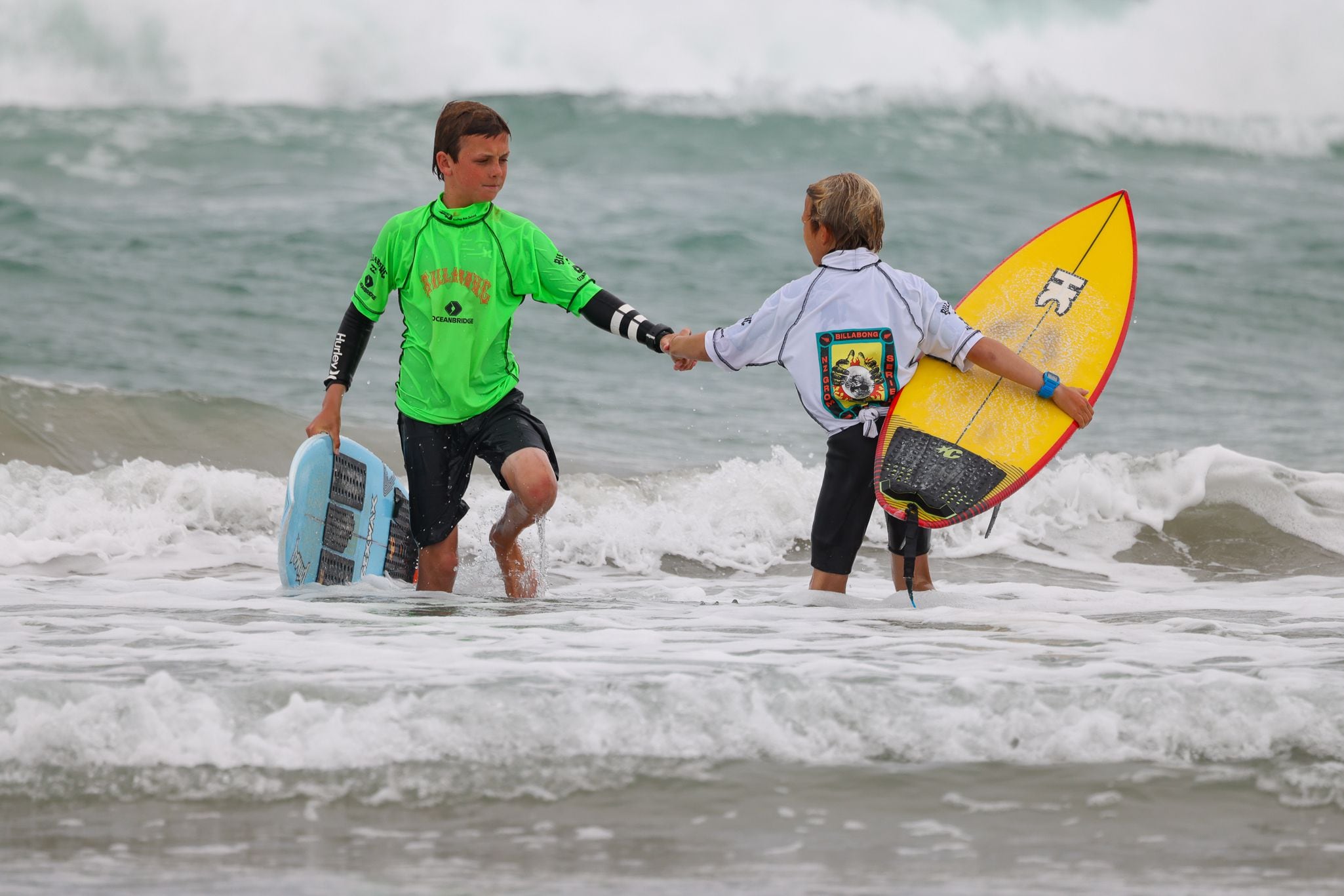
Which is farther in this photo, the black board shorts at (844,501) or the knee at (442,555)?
the knee at (442,555)

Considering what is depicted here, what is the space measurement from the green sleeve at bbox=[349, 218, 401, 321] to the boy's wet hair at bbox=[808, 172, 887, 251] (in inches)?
56.6

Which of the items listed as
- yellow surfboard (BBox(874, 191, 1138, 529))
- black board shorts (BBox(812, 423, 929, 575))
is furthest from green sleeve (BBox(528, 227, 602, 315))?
yellow surfboard (BBox(874, 191, 1138, 529))

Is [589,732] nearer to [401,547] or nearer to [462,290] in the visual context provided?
[462,290]

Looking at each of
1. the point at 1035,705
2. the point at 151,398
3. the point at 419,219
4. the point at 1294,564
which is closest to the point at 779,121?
the point at 151,398

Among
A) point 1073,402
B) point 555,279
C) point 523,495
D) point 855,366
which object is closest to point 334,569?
point 523,495

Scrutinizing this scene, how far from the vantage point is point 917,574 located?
15.8ft

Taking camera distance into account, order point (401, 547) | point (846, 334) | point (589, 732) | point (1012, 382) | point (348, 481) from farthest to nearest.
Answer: point (401, 547) < point (348, 481) < point (1012, 382) < point (846, 334) < point (589, 732)

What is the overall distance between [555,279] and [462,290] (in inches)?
12.9

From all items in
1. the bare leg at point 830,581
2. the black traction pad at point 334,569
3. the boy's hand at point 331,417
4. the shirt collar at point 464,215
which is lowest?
the black traction pad at point 334,569

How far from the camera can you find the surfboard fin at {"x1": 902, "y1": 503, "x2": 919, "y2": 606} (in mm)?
4473

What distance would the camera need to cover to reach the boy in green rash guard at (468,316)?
177 inches

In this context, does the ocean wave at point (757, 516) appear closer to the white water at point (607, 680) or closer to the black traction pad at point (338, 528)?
the white water at point (607, 680)

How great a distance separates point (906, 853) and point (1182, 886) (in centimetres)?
52

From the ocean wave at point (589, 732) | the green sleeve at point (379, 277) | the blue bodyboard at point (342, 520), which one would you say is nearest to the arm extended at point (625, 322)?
the green sleeve at point (379, 277)
